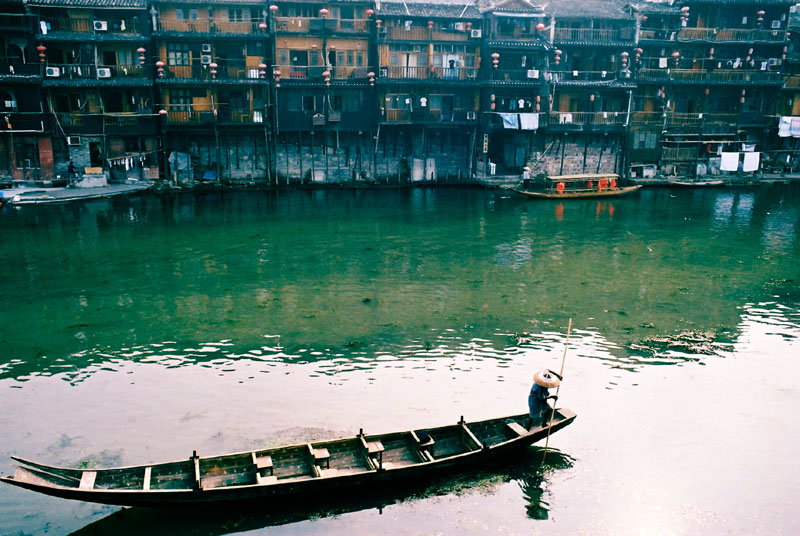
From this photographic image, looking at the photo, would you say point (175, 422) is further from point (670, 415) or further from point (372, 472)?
point (670, 415)

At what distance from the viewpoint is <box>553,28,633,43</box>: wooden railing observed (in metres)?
52.9

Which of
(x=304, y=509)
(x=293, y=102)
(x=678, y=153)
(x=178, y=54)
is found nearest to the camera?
(x=304, y=509)

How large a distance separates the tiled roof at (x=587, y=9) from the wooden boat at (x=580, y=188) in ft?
47.6

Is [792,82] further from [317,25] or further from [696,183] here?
[317,25]

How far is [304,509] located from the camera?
13312mm

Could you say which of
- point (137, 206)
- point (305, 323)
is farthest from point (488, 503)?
point (137, 206)

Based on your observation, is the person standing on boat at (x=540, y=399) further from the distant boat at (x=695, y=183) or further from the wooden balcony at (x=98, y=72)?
the distant boat at (x=695, y=183)

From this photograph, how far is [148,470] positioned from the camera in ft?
41.0

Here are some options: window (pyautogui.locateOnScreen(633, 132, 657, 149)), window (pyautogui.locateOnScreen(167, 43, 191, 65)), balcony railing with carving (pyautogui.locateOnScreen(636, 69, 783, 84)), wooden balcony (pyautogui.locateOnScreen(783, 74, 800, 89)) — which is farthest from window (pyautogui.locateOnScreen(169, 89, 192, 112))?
wooden balcony (pyautogui.locateOnScreen(783, 74, 800, 89))

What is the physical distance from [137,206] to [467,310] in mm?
29972

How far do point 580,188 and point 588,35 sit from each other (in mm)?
14218

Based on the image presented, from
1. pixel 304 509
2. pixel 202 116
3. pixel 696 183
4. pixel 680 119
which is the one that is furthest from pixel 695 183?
pixel 304 509

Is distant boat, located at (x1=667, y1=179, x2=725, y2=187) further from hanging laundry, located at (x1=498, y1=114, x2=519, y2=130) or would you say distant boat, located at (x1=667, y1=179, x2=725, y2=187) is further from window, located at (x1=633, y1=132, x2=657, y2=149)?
hanging laundry, located at (x1=498, y1=114, x2=519, y2=130)

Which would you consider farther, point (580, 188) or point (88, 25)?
point (580, 188)
